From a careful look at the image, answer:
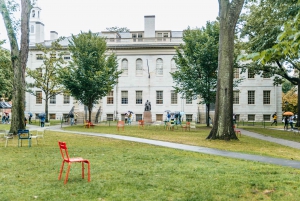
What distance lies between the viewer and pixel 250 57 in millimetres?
3189

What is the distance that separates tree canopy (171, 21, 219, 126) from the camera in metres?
30.4

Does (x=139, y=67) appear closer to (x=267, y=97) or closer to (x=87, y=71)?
(x=87, y=71)

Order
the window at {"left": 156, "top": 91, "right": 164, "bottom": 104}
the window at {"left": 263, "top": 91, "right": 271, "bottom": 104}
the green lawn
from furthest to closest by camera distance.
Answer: the window at {"left": 156, "top": 91, "right": 164, "bottom": 104}, the window at {"left": 263, "top": 91, "right": 271, "bottom": 104}, the green lawn

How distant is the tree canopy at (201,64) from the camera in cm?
3038

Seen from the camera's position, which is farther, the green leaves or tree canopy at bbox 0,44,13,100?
the green leaves

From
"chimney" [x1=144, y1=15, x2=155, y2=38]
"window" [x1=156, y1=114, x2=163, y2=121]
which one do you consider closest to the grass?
"window" [x1=156, y1=114, x2=163, y2=121]

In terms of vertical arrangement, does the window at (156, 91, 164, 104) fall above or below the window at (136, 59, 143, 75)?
below

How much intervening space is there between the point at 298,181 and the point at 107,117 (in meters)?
43.7

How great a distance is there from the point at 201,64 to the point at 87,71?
38.5 feet

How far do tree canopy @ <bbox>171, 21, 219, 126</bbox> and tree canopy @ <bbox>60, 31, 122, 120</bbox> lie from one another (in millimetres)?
7841

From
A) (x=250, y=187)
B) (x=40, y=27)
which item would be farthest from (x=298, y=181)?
(x=40, y=27)

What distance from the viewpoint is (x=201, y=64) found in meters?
31.0

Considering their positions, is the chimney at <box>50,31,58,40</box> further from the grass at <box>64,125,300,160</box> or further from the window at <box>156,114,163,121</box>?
the grass at <box>64,125,300,160</box>

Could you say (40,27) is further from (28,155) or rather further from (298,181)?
(298,181)
